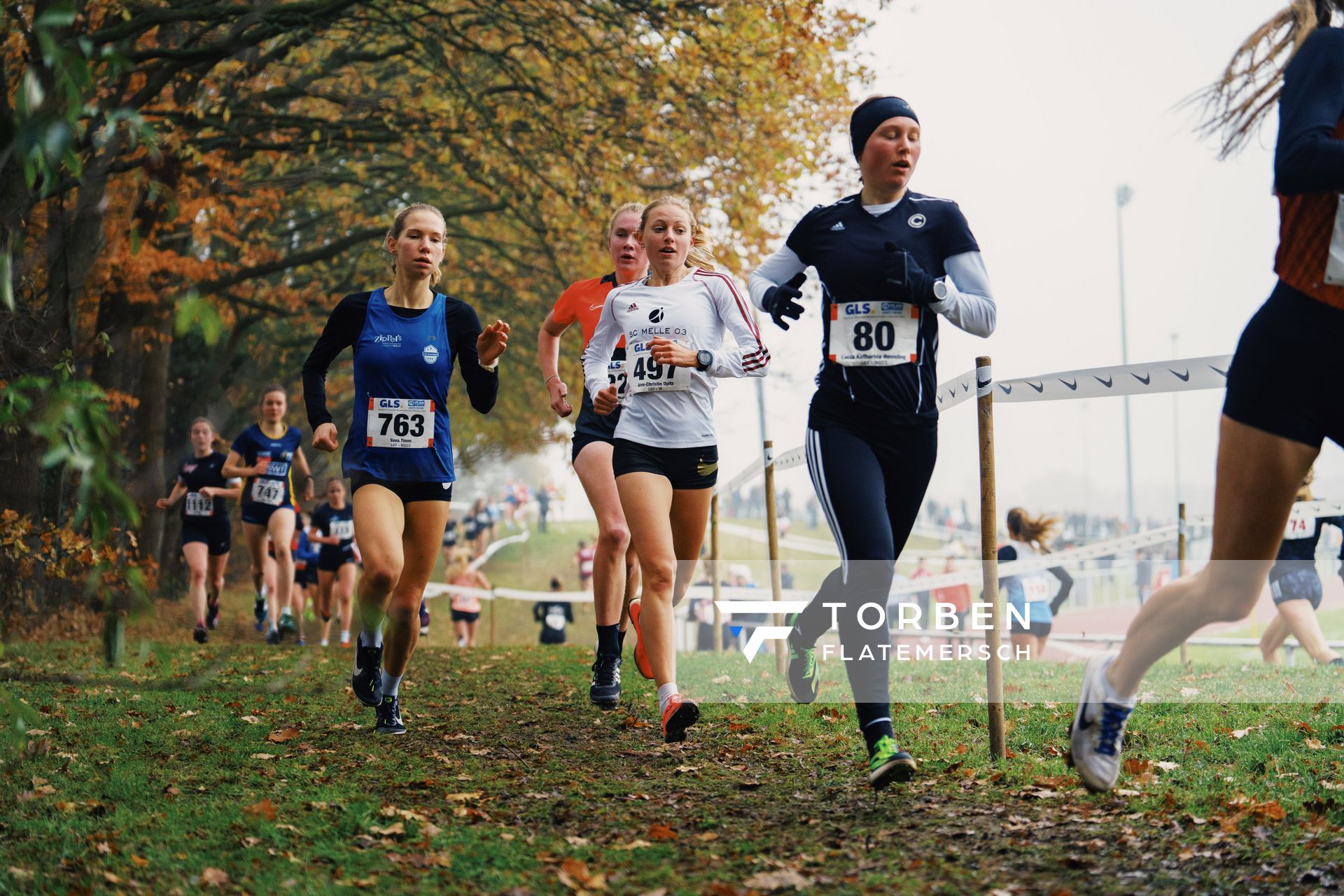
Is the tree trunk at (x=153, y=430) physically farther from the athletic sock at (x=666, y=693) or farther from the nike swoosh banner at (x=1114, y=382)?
the nike swoosh banner at (x=1114, y=382)

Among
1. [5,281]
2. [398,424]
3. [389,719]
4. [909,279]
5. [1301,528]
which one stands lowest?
[389,719]

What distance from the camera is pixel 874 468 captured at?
477cm

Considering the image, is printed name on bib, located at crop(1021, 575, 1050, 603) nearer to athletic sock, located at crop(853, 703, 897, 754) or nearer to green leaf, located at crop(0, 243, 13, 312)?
athletic sock, located at crop(853, 703, 897, 754)

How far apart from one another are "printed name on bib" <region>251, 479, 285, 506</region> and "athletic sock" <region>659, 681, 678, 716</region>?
299 inches

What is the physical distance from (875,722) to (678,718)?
1.02m

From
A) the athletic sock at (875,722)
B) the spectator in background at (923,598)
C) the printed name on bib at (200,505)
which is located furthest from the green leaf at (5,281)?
the spectator in background at (923,598)

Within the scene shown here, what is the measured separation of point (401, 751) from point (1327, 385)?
165 inches

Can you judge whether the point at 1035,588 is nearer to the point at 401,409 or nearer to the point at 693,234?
the point at 693,234

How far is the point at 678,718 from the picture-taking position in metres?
5.31

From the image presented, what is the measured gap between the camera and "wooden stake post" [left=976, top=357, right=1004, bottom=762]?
513 centimetres

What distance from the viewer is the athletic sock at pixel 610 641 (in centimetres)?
728

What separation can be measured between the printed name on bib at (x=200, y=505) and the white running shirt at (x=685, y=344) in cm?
794

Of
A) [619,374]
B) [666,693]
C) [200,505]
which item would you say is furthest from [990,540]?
[200,505]

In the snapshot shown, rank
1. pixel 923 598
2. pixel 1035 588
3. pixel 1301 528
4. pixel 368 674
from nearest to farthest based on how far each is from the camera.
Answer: pixel 368 674 < pixel 1301 528 < pixel 1035 588 < pixel 923 598
